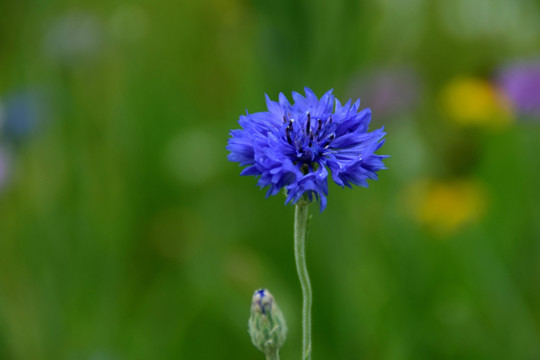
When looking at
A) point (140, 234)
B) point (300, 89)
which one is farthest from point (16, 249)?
point (300, 89)

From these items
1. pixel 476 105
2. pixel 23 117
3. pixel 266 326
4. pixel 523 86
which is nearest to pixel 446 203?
pixel 476 105

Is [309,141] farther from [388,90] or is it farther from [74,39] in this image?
[74,39]

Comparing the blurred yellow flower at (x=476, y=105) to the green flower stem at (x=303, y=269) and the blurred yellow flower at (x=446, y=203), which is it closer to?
the blurred yellow flower at (x=446, y=203)

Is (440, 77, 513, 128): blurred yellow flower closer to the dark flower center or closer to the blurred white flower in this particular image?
the blurred white flower

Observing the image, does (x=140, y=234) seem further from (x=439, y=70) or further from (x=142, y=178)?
(x=439, y=70)

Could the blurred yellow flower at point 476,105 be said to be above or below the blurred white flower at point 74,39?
below

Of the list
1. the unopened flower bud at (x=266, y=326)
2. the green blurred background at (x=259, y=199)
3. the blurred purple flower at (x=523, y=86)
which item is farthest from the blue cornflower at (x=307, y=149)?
the blurred purple flower at (x=523, y=86)

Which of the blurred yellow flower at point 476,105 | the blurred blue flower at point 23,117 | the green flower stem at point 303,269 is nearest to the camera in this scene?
the green flower stem at point 303,269
